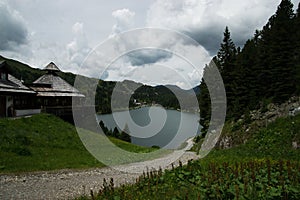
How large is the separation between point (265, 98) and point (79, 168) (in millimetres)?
20876

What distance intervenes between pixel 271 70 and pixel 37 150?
77.5 feet

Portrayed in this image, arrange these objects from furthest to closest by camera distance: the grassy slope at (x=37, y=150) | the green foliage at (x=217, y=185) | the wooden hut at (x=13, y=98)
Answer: the wooden hut at (x=13, y=98), the grassy slope at (x=37, y=150), the green foliage at (x=217, y=185)

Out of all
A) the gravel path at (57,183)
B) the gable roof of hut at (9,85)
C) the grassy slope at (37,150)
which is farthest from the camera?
the gable roof of hut at (9,85)

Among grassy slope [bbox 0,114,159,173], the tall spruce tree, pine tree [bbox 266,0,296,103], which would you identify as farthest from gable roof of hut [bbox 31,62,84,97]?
pine tree [bbox 266,0,296,103]

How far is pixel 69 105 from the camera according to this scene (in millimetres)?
41156

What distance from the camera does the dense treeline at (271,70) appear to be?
1058 inches

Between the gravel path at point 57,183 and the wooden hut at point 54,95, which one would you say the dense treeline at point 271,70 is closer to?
the gravel path at point 57,183

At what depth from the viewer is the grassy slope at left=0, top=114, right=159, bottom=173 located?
53.4 feet

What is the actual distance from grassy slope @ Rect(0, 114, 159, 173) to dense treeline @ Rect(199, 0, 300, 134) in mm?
17234

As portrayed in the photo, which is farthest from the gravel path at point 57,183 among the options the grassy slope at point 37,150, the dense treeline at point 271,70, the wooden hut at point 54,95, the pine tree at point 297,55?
the wooden hut at point 54,95

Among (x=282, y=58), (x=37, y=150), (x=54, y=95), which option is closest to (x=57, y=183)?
(x=37, y=150)

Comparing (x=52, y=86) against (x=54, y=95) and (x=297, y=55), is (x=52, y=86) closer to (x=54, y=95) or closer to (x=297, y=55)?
(x=54, y=95)

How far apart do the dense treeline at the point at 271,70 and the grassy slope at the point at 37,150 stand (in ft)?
56.5

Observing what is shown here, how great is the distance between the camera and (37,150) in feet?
62.5
